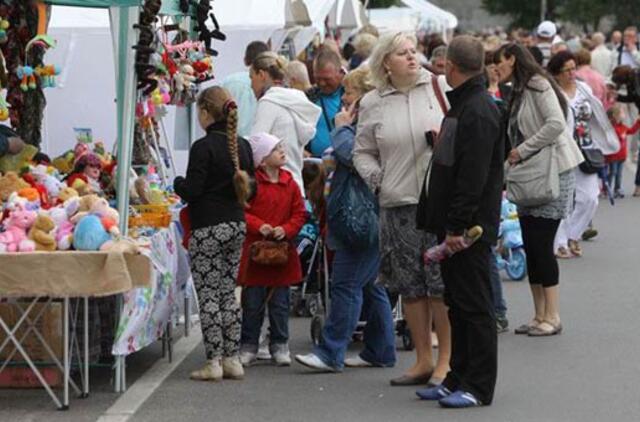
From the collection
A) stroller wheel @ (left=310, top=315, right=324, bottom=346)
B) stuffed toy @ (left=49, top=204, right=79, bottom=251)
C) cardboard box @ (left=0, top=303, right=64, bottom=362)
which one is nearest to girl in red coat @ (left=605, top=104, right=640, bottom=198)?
stroller wheel @ (left=310, top=315, right=324, bottom=346)

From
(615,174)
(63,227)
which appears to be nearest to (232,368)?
(63,227)

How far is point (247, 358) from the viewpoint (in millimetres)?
10594

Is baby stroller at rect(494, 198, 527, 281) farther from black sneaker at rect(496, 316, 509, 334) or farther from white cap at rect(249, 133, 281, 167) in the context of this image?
white cap at rect(249, 133, 281, 167)

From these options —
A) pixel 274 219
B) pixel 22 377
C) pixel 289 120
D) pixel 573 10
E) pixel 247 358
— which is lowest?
pixel 573 10

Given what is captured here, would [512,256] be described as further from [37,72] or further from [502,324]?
[37,72]

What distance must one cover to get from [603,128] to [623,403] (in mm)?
7138

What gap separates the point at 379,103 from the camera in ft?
31.7

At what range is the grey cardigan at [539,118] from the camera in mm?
11172

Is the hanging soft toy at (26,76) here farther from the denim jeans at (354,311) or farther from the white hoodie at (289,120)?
the denim jeans at (354,311)

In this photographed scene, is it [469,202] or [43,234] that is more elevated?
[469,202]

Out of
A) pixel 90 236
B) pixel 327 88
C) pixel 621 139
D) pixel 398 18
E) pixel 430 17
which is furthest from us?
pixel 430 17

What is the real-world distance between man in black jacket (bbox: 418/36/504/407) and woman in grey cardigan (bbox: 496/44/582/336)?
7.51 ft

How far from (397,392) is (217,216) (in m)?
1.42

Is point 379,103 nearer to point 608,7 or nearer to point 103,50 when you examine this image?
point 103,50
